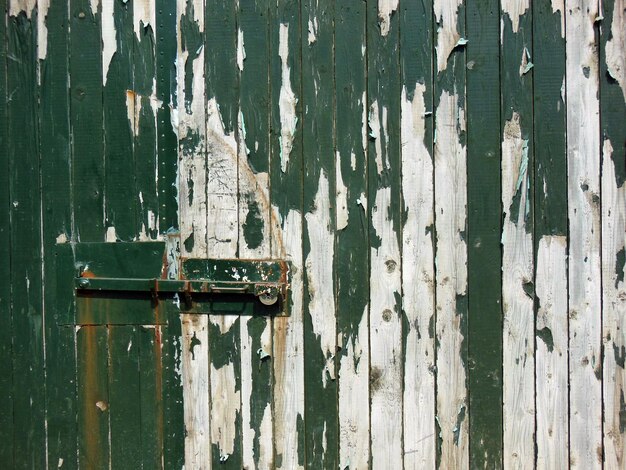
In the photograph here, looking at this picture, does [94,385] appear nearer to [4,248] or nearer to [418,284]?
[4,248]

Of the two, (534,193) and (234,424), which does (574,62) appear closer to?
(534,193)

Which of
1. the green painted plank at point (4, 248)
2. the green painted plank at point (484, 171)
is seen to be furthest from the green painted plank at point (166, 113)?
the green painted plank at point (484, 171)

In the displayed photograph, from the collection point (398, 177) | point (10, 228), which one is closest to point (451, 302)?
point (398, 177)

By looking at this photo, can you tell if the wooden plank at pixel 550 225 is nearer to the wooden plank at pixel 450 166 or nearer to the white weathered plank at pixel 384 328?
the wooden plank at pixel 450 166

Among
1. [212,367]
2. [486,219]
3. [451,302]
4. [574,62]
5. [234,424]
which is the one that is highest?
[574,62]

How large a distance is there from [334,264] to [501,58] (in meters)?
0.92

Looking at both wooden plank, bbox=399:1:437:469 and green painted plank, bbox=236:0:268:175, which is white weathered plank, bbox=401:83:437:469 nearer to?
wooden plank, bbox=399:1:437:469

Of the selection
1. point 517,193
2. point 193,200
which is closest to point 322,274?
point 193,200

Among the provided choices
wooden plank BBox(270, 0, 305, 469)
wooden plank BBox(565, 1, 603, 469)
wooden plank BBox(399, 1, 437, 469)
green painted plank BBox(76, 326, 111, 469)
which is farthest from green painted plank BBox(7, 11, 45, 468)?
wooden plank BBox(565, 1, 603, 469)

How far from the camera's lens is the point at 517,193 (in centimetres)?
236

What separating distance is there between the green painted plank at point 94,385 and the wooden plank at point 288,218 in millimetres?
614

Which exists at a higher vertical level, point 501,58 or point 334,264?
point 501,58

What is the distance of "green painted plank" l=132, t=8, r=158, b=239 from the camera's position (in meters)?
2.41

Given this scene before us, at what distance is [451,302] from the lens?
7.79 ft
